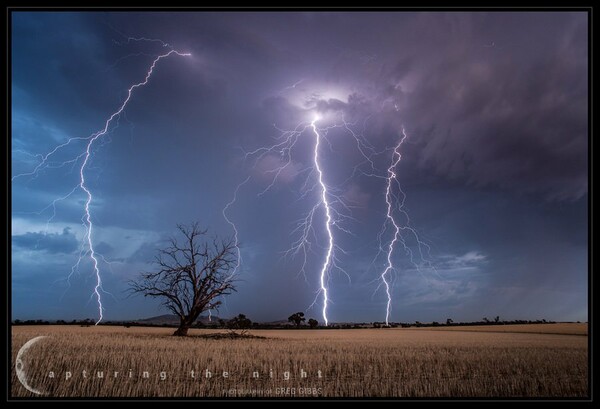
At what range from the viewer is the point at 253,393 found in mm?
7293

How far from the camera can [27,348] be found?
10.5m

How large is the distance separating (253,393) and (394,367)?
3.69 m
